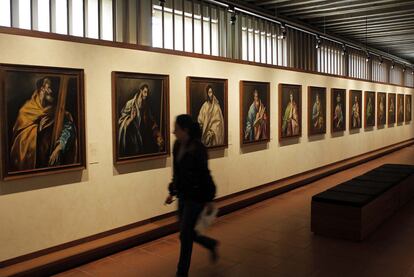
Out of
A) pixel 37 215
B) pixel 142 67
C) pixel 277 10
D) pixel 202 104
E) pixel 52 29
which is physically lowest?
pixel 37 215

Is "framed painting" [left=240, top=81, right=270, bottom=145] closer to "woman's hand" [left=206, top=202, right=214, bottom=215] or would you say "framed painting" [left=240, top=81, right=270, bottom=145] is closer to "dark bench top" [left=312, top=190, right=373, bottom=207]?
"dark bench top" [left=312, top=190, right=373, bottom=207]

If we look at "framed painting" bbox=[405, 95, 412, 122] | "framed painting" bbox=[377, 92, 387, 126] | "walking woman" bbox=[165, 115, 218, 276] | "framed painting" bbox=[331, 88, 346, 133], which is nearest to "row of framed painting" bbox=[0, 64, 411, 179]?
"walking woman" bbox=[165, 115, 218, 276]

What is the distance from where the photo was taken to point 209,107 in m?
7.48

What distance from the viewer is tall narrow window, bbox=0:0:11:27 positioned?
5307 mm

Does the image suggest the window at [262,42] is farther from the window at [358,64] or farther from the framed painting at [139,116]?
the window at [358,64]

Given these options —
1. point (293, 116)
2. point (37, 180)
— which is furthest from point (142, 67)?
point (293, 116)

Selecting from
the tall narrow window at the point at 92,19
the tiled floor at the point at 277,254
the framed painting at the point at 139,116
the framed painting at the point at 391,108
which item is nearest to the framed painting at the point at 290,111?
the tiled floor at the point at 277,254

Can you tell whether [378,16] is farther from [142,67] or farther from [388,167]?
[142,67]

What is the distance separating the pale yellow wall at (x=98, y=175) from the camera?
4.71m

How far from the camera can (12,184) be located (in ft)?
15.2

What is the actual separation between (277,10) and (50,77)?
22.7 ft

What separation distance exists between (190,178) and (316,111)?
312 inches

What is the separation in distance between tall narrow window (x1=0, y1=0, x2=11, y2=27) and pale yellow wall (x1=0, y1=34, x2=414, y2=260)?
3.11ft

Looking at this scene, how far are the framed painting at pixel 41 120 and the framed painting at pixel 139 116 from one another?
60 cm
